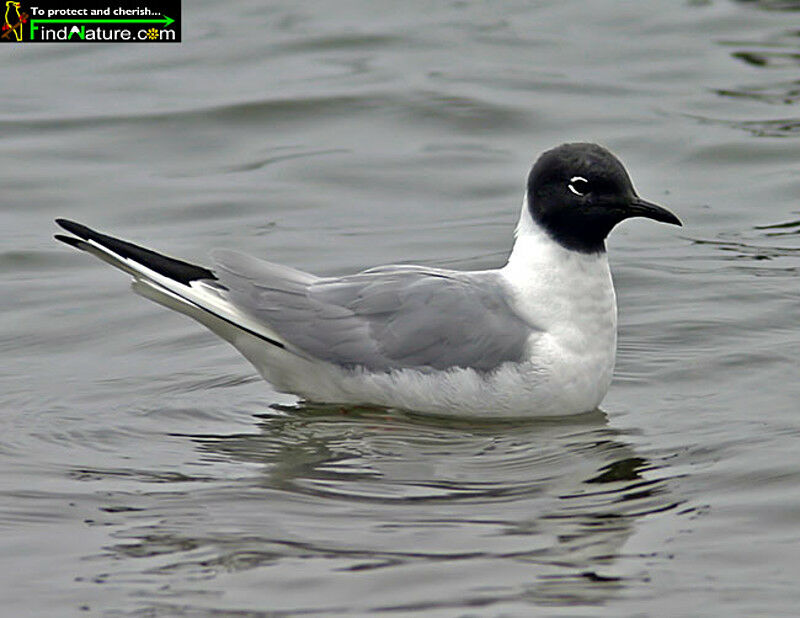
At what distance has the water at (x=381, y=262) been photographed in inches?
216

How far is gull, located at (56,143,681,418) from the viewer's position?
23.3 ft

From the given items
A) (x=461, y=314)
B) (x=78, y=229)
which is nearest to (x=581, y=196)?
(x=461, y=314)

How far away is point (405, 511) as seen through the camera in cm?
603

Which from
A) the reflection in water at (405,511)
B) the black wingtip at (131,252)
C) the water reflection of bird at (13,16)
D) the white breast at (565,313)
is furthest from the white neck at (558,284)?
the water reflection of bird at (13,16)

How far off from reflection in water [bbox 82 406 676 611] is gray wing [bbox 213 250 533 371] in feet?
1.07

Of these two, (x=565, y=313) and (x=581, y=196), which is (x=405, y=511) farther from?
(x=581, y=196)

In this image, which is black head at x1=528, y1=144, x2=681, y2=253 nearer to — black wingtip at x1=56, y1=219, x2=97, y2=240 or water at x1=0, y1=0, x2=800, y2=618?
water at x1=0, y1=0, x2=800, y2=618

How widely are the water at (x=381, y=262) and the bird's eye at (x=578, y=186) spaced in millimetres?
980

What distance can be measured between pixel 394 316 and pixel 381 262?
253cm

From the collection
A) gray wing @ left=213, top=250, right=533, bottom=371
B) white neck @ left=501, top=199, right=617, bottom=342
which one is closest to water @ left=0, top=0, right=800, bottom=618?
gray wing @ left=213, top=250, right=533, bottom=371

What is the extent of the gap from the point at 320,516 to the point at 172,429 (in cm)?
142

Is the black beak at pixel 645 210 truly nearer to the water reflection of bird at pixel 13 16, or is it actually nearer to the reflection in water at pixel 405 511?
the reflection in water at pixel 405 511

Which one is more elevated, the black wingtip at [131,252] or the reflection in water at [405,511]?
the black wingtip at [131,252]

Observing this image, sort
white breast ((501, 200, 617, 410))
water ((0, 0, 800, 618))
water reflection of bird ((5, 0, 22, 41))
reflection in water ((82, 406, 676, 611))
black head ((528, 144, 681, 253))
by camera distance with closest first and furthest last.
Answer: reflection in water ((82, 406, 676, 611)) → water ((0, 0, 800, 618)) → white breast ((501, 200, 617, 410)) → black head ((528, 144, 681, 253)) → water reflection of bird ((5, 0, 22, 41))
